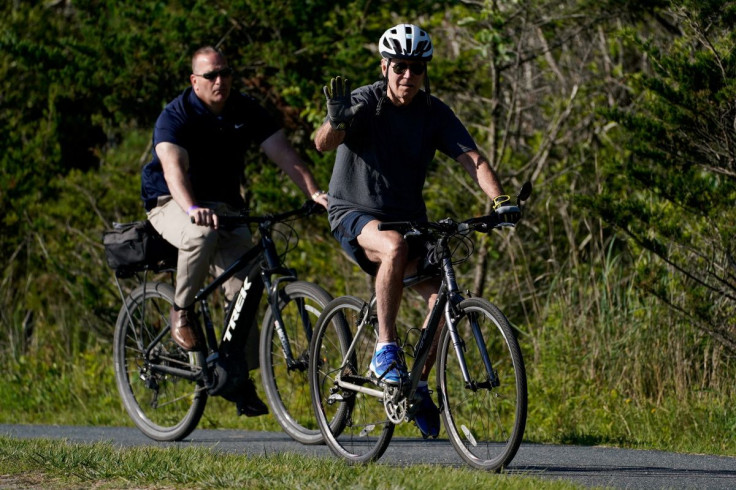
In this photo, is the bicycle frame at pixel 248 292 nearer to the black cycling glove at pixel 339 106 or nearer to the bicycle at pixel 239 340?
the bicycle at pixel 239 340

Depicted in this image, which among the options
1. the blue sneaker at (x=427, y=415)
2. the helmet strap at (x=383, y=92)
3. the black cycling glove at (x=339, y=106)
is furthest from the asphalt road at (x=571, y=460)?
the helmet strap at (x=383, y=92)

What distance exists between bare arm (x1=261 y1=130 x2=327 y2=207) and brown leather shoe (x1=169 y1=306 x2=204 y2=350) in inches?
41.3

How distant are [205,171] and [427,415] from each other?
2.43 m

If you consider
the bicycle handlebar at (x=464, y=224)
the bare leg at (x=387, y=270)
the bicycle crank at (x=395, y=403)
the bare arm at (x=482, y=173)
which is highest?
the bare arm at (x=482, y=173)

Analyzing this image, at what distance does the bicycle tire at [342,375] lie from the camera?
6508 mm

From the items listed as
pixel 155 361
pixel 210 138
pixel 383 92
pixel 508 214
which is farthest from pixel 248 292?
pixel 508 214

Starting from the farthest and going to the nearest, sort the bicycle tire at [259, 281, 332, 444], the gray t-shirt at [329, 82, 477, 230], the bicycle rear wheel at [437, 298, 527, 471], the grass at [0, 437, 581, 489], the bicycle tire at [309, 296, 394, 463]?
the bicycle tire at [259, 281, 332, 444], the bicycle tire at [309, 296, 394, 463], the gray t-shirt at [329, 82, 477, 230], the bicycle rear wheel at [437, 298, 527, 471], the grass at [0, 437, 581, 489]

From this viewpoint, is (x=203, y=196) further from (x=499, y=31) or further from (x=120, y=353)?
(x=499, y=31)

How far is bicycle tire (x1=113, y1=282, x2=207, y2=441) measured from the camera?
790 centimetres

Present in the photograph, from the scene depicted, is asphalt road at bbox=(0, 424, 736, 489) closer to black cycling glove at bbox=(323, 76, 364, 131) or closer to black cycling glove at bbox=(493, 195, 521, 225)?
black cycling glove at bbox=(493, 195, 521, 225)

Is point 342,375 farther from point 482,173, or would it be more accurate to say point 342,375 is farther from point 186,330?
point 186,330

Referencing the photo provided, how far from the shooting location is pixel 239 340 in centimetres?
757

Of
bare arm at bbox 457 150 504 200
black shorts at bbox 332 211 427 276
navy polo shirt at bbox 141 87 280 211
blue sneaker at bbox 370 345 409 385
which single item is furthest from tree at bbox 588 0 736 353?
blue sneaker at bbox 370 345 409 385

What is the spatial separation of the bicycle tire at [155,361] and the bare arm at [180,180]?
100 centimetres
